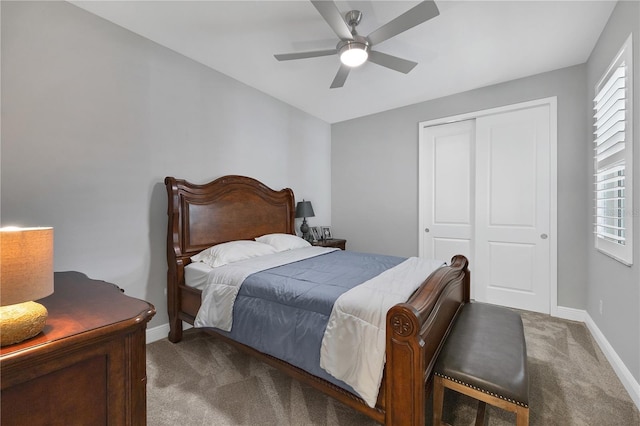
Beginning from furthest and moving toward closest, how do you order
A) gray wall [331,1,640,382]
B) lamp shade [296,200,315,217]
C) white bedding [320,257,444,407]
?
lamp shade [296,200,315,217]
gray wall [331,1,640,382]
white bedding [320,257,444,407]

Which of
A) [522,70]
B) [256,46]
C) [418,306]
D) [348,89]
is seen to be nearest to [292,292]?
[418,306]

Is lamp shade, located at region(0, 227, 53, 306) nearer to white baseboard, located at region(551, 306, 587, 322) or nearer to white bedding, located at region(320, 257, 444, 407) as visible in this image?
A: white bedding, located at region(320, 257, 444, 407)

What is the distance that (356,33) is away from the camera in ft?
6.71

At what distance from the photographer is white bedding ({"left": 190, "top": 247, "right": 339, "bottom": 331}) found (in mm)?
2002

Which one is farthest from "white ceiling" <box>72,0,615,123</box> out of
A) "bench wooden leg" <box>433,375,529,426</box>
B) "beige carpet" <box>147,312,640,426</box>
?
"beige carpet" <box>147,312,640,426</box>

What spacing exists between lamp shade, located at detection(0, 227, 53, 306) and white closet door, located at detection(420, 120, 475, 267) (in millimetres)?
3842

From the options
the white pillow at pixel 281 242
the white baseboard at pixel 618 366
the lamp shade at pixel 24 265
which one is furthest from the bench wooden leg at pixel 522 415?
the white pillow at pixel 281 242

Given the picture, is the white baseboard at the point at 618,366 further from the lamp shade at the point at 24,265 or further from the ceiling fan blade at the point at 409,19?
the lamp shade at the point at 24,265

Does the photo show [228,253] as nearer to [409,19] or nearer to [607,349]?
[409,19]

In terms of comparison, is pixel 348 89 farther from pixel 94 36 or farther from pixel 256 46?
pixel 94 36

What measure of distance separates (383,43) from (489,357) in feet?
8.46

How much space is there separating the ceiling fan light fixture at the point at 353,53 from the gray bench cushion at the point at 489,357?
2123 millimetres

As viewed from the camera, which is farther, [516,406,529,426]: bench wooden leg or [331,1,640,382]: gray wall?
[331,1,640,382]: gray wall

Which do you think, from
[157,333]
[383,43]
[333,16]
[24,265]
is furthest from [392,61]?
[157,333]
